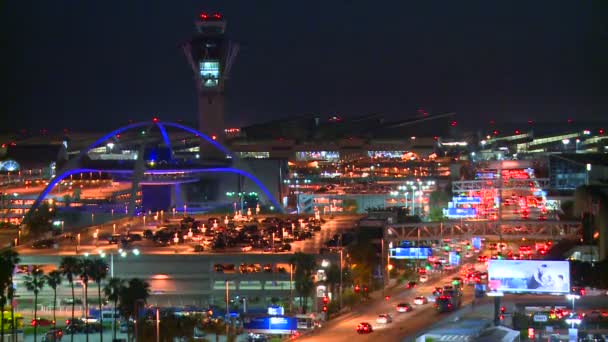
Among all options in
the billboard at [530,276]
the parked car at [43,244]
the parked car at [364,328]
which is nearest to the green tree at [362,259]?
the parked car at [364,328]

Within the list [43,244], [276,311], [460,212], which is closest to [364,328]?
[276,311]

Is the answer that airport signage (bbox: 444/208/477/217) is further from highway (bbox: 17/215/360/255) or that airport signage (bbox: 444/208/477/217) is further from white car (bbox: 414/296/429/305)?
white car (bbox: 414/296/429/305)

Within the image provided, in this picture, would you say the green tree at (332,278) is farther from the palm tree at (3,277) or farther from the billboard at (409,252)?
the palm tree at (3,277)

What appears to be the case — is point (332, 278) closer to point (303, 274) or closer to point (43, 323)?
point (303, 274)

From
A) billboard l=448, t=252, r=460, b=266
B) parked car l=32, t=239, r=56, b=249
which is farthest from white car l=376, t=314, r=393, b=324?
parked car l=32, t=239, r=56, b=249

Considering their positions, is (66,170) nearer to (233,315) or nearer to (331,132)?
(233,315)
